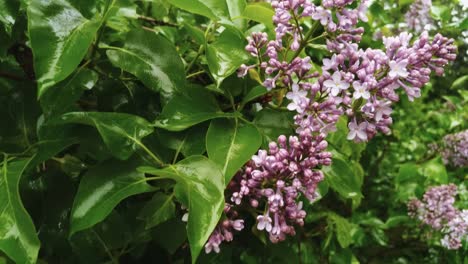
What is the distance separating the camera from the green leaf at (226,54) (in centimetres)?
82

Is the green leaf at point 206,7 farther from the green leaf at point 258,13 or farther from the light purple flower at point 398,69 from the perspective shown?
the light purple flower at point 398,69

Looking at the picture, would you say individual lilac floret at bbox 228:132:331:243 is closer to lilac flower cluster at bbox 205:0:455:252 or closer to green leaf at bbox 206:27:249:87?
lilac flower cluster at bbox 205:0:455:252

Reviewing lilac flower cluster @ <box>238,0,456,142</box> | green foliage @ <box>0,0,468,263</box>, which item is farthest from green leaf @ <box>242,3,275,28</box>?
lilac flower cluster @ <box>238,0,456,142</box>

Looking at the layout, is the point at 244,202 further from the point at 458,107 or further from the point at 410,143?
the point at 410,143

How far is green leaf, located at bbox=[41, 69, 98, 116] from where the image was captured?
797 mm

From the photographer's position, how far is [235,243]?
3.50 feet

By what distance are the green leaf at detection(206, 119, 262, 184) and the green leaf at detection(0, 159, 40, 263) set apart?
0.27 metres

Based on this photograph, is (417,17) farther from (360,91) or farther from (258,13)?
(360,91)

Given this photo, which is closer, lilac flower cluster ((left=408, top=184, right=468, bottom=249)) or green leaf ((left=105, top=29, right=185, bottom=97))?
green leaf ((left=105, top=29, right=185, bottom=97))

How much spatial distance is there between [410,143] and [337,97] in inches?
84.5

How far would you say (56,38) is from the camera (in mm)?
722

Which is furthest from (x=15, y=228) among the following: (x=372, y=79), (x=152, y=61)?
(x=372, y=79)

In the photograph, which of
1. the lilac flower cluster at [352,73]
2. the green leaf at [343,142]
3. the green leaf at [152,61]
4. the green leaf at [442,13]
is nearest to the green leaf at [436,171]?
the green leaf at [343,142]

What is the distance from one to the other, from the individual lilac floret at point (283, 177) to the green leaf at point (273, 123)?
0.17 ft
